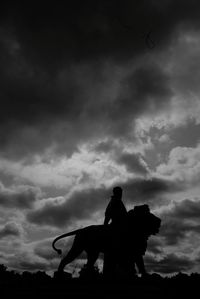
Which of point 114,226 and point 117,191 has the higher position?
point 117,191

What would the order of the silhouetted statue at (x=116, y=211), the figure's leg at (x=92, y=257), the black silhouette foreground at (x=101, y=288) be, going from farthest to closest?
the silhouetted statue at (x=116, y=211), the figure's leg at (x=92, y=257), the black silhouette foreground at (x=101, y=288)

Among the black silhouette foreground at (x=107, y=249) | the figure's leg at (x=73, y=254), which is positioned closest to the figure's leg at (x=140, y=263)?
the black silhouette foreground at (x=107, y=249)

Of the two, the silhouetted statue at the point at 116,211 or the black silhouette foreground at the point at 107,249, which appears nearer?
the black silhouette foreground at the point at 107,249

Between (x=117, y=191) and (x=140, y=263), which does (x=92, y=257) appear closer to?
(x=140, y=263)

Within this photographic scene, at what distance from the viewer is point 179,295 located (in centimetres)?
643

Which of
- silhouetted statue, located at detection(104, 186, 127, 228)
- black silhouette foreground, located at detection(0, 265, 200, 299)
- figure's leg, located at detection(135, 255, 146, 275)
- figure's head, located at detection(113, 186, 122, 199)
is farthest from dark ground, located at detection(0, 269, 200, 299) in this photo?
figure's head, located at detection(113, 186, 122, 199)

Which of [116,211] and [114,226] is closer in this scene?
[114,226]

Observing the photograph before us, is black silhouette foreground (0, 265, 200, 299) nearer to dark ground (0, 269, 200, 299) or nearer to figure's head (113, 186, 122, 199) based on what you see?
dark ground (0, 269, 200, 299)

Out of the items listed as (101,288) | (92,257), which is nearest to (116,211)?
(92,257)

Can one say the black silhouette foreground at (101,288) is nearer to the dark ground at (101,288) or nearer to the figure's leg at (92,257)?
the dark ground at (101,288)

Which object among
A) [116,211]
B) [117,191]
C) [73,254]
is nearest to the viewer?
[73,254]

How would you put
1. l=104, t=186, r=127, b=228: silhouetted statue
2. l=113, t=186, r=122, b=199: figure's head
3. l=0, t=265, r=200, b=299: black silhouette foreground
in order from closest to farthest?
l=0, t=265, r=200, b=299: black silhouette foreground → l=104, t=186, r=127, b=228: silhouetted statue → l=113, t=186, r=122, b=199: figure's head

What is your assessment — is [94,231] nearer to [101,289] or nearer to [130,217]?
[130,217]

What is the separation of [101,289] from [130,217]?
4.62 m
